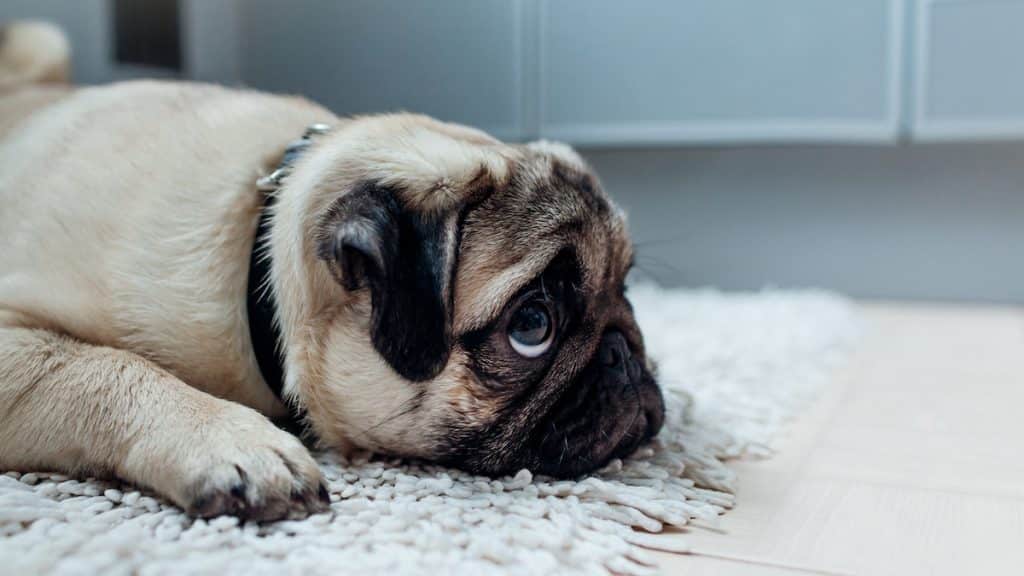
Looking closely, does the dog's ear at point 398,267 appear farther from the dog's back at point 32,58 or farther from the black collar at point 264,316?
the dog's back at point 32,58

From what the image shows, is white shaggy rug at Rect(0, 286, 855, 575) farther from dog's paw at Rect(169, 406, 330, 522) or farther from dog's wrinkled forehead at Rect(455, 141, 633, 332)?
dog's wrinkled forehead at Rect(455, 141, 633, 332)

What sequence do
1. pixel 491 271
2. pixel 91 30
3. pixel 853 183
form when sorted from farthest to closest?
pixel 853 183 < pixel 91 30 < pixel 491 271

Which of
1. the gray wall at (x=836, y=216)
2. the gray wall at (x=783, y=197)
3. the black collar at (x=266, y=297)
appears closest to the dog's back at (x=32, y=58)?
the gray wall at (x=783, y=197)

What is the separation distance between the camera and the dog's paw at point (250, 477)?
57.2 inches

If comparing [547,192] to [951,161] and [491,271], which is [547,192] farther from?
[951,161]

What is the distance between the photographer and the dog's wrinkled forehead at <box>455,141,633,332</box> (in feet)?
5.39

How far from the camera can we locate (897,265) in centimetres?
462

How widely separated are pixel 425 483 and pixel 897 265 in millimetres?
3662

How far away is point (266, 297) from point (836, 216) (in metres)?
3.60

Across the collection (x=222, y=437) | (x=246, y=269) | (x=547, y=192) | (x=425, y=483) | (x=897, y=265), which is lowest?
(x=897, y=265)

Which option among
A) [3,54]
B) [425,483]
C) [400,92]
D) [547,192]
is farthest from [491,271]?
[400,92]

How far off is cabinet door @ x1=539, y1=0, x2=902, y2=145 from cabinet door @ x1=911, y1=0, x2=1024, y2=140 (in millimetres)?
118

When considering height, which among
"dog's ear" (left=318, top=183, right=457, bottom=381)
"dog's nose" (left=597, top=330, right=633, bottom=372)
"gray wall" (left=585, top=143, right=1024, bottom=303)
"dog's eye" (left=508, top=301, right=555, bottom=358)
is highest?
"dog's ear" (left=318, top=183, right=457, bottom=381)

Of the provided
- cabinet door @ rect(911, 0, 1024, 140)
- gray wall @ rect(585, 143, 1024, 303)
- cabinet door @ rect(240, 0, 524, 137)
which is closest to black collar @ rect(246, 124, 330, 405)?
cabinet door @ rect(240, 0, 524, 137)
